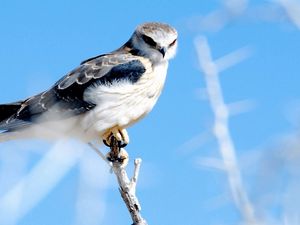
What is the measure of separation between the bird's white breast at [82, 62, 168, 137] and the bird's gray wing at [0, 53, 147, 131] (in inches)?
2.6

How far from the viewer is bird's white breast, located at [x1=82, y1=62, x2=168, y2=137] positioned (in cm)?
585

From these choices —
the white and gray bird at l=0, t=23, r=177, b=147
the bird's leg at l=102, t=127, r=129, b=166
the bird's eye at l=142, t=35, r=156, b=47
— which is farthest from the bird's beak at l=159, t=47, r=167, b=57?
the bird's leg at l=102, t=127, r=129, b=166

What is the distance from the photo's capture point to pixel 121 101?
5914mm

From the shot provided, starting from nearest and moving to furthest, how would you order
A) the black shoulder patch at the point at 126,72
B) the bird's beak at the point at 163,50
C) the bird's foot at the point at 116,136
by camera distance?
1. the bird's foot at the point at 116,136
2. the black shoulder patch at the point at 126,72
3. the bird's beak at the point at 163,50

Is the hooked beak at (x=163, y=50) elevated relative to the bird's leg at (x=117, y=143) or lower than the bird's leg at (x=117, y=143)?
elevated

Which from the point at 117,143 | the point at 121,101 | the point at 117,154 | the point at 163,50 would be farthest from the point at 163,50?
the point at 117,154

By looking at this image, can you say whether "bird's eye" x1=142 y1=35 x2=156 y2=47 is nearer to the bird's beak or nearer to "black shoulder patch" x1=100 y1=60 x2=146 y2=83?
the bird's beak

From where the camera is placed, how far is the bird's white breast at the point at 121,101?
19.2 ft

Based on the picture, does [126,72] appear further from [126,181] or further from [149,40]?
[126,181]

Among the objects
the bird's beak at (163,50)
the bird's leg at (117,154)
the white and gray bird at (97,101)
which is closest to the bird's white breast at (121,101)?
the white and gray bird at (97,101)

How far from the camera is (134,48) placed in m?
6.86

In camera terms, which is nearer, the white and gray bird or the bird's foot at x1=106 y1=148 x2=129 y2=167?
the bird's foot at x1=106 y1=148 x2=129 y2=167

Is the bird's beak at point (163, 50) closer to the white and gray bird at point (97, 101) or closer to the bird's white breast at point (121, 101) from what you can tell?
the white and gray bird at point (97, 101)

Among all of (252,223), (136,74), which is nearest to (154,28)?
(136,74)
